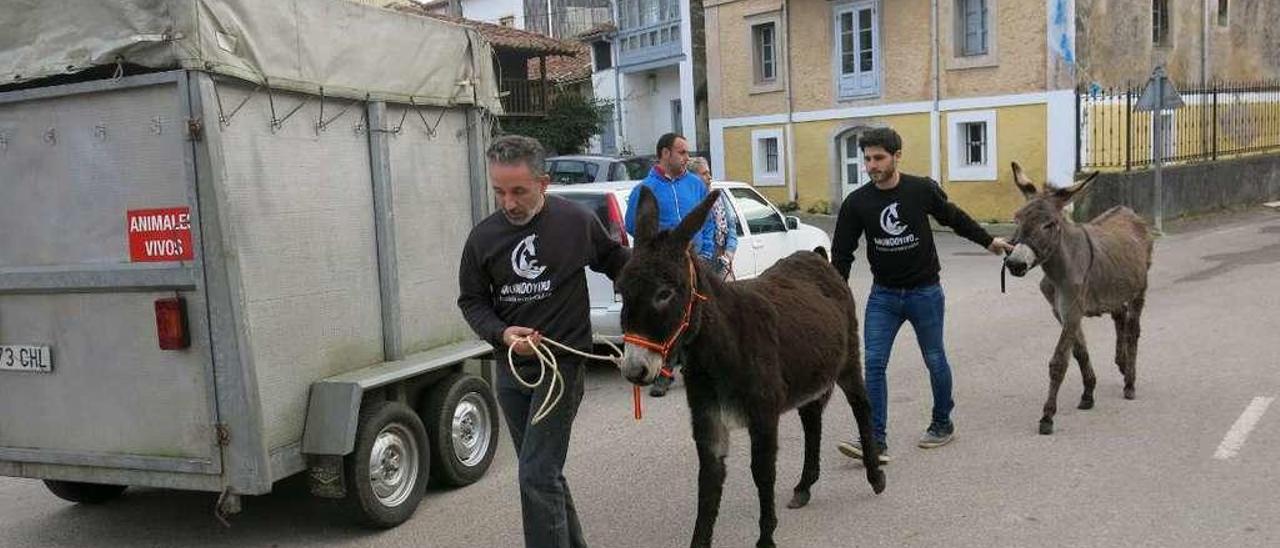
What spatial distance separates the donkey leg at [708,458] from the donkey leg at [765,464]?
0.17 m

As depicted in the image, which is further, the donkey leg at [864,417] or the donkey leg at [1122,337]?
the donkey leg at [1122,337]

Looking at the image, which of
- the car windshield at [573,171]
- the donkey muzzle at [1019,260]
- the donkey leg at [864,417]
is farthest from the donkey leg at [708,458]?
the car windshield at [573,171]

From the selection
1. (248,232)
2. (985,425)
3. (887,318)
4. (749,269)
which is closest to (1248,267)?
(749,269)

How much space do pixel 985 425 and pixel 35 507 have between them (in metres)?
5.87

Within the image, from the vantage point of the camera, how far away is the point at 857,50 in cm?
2383

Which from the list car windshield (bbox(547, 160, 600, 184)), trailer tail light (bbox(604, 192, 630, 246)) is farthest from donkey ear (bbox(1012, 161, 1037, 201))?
car windshield (bbox(547, 160, 600, 184))

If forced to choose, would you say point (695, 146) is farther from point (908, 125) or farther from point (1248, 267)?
point (1248, 267)

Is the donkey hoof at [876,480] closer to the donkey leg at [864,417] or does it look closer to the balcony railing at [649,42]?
the donkey leg at [864,417]

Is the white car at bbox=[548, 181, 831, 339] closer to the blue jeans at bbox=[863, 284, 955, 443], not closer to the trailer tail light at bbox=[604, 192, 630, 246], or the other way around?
the trailer tail light at bbox=[604, 192, 630, 246]

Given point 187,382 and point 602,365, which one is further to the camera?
point 602,365

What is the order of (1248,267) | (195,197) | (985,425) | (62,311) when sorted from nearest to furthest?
(195,197), (62,311), (985,425), (1248,267)

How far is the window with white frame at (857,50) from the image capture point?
2353 centimetres

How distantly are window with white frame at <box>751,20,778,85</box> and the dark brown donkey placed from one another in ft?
69.8

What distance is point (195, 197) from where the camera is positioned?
179 inches
